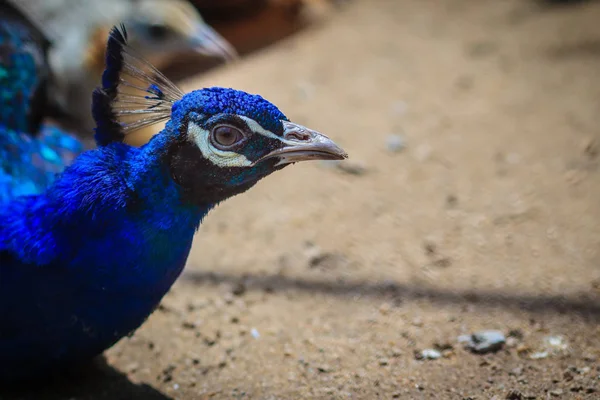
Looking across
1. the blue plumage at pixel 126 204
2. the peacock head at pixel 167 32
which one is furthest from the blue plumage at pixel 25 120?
the peacock head at pixel 167 32

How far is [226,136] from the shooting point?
5.63 feet

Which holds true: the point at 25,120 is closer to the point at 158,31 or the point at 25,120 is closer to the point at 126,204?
the point at 126,204

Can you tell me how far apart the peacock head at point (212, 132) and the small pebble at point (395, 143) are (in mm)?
1719

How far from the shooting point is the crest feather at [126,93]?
5.90 feet

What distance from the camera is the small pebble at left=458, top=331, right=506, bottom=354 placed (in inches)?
81.8

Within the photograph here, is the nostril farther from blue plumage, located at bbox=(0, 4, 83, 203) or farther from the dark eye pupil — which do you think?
blue plumage, located at bbox=(0, 4, 83, 203)

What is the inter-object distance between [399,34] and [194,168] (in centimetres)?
337

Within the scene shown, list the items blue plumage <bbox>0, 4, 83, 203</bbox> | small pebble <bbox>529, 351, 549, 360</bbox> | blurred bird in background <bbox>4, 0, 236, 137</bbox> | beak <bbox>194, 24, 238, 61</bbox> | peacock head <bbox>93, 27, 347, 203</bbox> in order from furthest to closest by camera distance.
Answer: beak <bbox>194, 24, 238, 61</bbox>
blurred bird in background <bbox>4, 0, 236, 137</bbox>
blue plumage <bbox>0, 4, 83, 203</bbox>
small pebble <bbox>529, 351, 549, 360</bbox>
peacock head <bbox>93, 27, 347, 203</bbox>

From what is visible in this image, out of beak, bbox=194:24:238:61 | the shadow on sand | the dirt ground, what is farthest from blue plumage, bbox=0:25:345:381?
beak, bbox=194:24:238:61

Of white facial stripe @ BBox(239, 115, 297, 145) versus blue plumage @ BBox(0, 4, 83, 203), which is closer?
white facial stripe @ BBox(239, 115, 297, 145)

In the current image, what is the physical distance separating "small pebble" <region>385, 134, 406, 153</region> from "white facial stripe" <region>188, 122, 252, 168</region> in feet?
5.96

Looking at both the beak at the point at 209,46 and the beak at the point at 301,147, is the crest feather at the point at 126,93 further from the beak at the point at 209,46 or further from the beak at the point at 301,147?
the beak at the point at 209,46

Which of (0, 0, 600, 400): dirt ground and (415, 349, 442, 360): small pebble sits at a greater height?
(0, 0, 600, 400): dirt ground

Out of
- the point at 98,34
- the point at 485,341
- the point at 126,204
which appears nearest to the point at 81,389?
the point at 126,204
